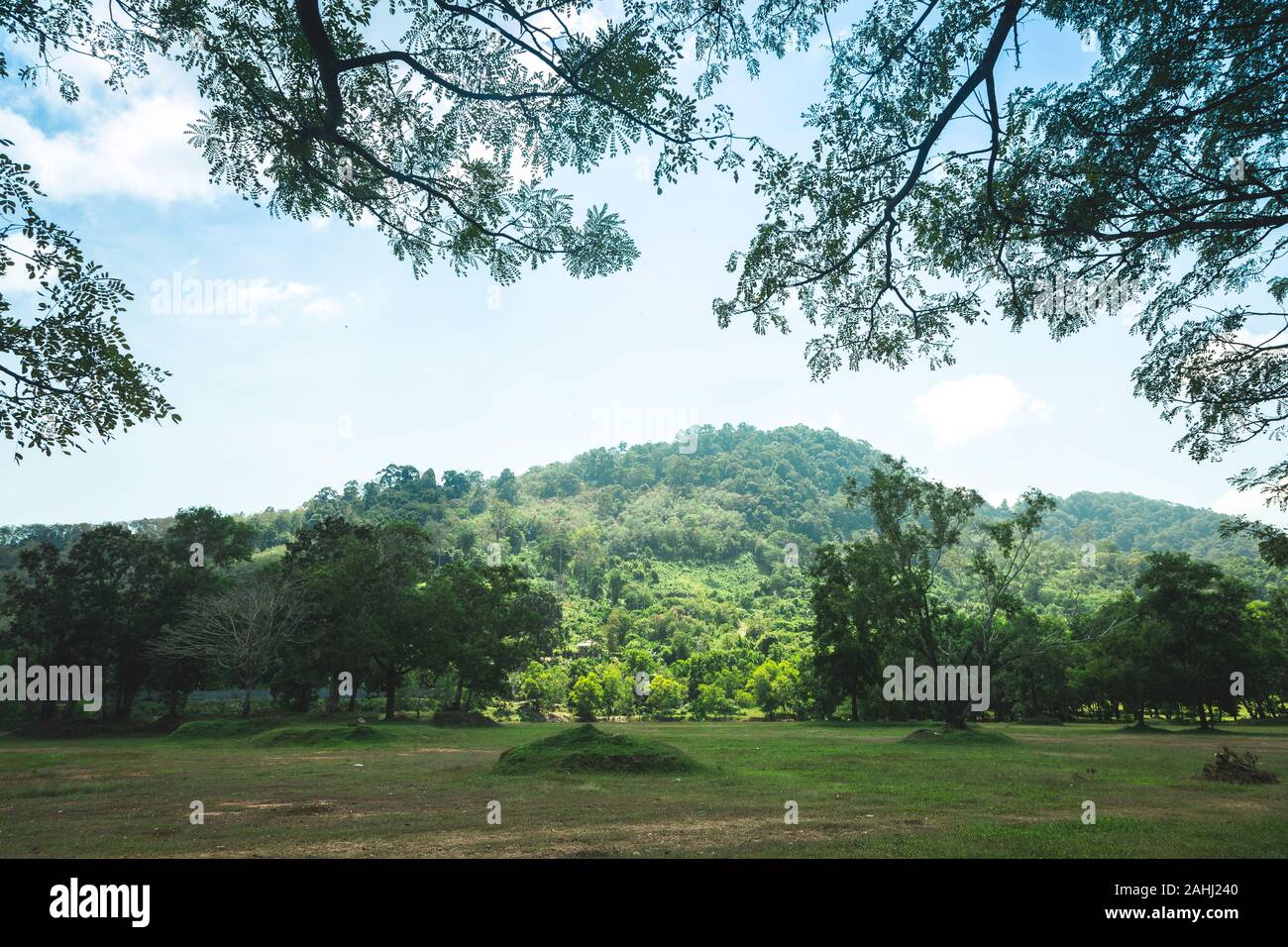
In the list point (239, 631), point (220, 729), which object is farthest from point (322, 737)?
point (239, 631)

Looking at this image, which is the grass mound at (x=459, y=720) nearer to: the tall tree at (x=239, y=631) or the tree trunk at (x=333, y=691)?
the tree trunk at (x=333, y=691)

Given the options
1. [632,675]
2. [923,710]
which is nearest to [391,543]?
[632,675]

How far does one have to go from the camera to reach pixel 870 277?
9930mm

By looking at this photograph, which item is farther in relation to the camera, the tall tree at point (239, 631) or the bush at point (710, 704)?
the bush at point (710, 704)

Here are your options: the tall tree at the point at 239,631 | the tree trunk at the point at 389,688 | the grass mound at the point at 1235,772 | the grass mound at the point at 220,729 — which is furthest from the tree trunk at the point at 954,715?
the tall tree at the point at 239,631

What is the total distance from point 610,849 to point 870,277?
809 centimetres

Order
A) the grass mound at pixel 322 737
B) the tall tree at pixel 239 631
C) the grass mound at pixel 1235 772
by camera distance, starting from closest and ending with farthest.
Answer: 1. the grass mound at pixel 1235 772
2. the grass mound at pixel 322 737
3. the tall tree at pixel 239 631

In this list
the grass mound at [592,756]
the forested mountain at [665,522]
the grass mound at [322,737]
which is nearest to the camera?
the grass mound at [592,756]

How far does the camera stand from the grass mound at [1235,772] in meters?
14.9

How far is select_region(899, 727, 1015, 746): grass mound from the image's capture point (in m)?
27.5

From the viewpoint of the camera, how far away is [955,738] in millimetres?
28031

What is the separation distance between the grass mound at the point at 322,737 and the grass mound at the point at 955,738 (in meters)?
21.7
